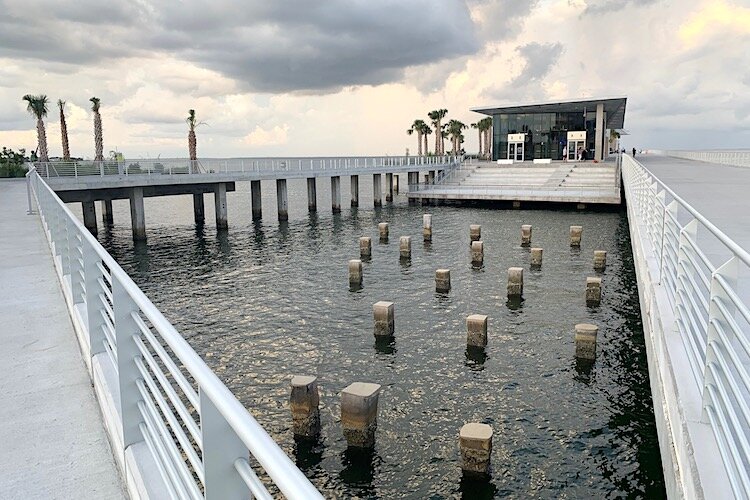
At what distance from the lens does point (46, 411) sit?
4.25 m

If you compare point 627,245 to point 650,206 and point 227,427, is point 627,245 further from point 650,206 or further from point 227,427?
point 227,427

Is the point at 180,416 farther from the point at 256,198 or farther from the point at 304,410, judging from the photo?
the point at 256,198

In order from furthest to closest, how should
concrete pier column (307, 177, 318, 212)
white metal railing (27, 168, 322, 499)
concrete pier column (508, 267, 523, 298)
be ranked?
concrete pier column (307, 177, 318, 212) → concrete pier column (508, 267, 523, 298) → white metal railing (27, 168, 322, 499)

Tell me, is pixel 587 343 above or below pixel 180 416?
below

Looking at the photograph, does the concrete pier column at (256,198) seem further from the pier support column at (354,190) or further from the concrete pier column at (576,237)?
the concrete pier column at (576,237)

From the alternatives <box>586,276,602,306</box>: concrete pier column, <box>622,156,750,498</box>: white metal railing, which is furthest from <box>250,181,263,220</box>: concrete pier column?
<box>622,156,750,498</box>: white metal railing

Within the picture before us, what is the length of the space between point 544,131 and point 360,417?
55.0 meters

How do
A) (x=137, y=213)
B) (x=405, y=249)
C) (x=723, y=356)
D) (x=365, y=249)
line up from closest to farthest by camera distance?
(x=723, y=356)
(x=405, y=249)
(x=365, y=249)
(x=137, y=213)

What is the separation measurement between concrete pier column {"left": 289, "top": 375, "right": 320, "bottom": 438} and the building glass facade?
53.9 metres

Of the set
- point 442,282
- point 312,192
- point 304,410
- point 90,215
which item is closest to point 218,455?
point 304,410

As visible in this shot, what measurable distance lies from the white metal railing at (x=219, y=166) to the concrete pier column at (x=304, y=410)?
72.6 feet

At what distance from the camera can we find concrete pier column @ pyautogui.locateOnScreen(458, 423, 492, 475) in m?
7.14

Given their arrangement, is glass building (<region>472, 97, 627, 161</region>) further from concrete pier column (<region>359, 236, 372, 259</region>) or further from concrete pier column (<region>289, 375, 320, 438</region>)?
concrete pier column (<region>289, 375, 320, 438</region>)

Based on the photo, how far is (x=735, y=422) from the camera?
2928mm
